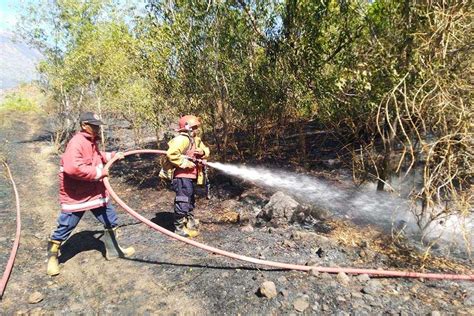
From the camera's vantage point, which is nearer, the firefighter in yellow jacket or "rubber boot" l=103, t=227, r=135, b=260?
"rubber boot" l=103, t=227, r=135, b=260

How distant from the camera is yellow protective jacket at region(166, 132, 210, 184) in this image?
618 centimetres

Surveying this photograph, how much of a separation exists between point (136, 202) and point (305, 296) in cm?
622

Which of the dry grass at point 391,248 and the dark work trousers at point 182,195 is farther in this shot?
the dark work trousers at point 182,195

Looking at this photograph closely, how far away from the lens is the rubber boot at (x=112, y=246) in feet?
19.1

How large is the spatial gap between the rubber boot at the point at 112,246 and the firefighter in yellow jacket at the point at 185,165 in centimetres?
108

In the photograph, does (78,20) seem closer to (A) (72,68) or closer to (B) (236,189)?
(A) (72,68)

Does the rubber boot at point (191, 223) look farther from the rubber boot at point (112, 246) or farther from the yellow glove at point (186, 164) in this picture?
the rubber boot at point (112, 246)

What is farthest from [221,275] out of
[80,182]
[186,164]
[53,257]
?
[53,257]

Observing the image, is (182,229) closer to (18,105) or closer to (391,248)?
(391,248)

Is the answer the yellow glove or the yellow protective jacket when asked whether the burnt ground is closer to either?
the yellow protective jacket

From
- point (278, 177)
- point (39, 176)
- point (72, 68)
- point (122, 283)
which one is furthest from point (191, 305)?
point (72, 68)

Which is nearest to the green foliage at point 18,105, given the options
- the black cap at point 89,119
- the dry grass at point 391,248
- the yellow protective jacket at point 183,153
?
the yellow protective jacket at point 183,153

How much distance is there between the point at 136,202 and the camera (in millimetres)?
9531

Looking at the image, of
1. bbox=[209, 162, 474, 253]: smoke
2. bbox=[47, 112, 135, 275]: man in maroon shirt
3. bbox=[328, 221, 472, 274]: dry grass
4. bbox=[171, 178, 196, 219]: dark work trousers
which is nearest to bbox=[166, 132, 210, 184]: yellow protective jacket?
bbox=[171, 178, 196, 219]: dark work trousers
